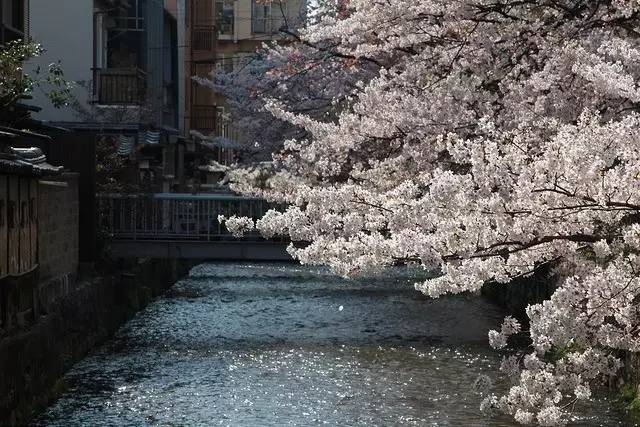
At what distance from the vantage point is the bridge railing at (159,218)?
81.8ft

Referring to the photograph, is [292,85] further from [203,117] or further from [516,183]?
[203,117]

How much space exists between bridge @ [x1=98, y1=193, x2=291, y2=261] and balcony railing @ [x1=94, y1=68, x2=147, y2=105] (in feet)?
24.4

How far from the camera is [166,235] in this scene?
25.1 meters

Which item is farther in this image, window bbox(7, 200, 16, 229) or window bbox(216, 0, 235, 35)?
window bbox(216, 0, 235, 35)

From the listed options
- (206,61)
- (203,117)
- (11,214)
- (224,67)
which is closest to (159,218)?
(11,214)

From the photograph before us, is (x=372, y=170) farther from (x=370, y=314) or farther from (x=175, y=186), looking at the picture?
(x=175, y=186)

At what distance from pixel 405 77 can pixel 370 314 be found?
1108 cm

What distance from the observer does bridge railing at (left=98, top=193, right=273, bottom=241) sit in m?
24.9

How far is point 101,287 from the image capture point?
21.8 meters

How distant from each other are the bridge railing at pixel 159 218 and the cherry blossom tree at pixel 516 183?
35.9 feet

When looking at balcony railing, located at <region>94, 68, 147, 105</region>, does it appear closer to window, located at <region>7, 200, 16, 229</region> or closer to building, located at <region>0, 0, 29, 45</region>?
building, located at <region>0, 0, 29, 45</region>

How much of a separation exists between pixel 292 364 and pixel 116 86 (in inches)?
619

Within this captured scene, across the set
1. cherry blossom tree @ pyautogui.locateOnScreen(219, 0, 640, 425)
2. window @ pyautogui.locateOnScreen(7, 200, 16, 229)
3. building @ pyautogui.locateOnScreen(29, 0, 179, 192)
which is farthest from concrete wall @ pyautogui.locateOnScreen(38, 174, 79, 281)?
building @ pyautogui.locateOnScreen(29, 0, 179, 192)

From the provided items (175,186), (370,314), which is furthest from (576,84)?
(175,186)
